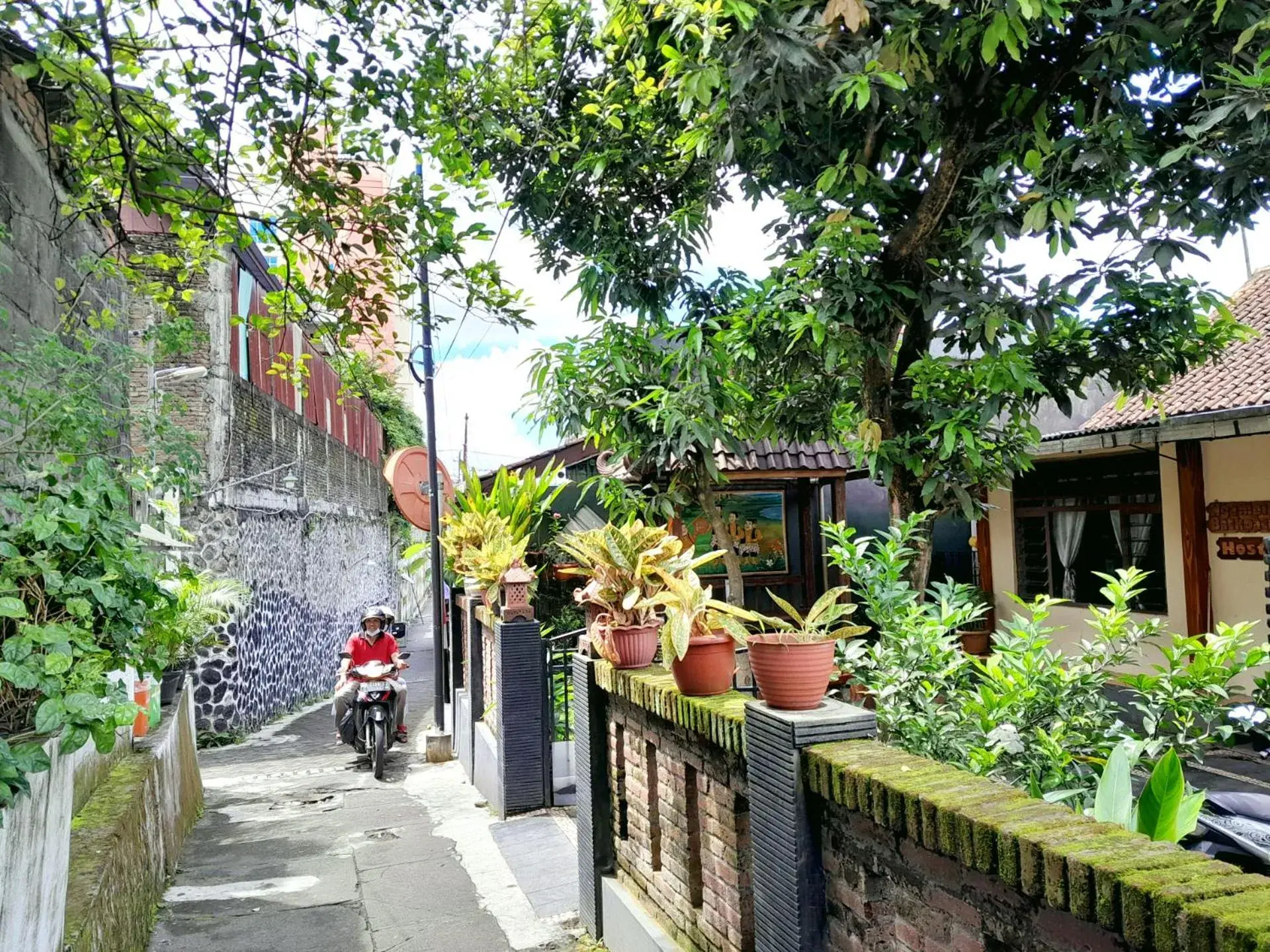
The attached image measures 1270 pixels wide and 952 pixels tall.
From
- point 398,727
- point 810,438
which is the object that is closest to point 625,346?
point 810,438

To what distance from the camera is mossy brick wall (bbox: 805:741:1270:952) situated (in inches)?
60.9

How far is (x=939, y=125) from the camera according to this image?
4973 millimetres

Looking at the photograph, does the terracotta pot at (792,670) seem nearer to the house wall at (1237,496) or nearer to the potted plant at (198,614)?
the potted plant at (198,614)

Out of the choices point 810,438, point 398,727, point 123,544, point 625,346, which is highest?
point 625,346

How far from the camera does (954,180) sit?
15.8ft

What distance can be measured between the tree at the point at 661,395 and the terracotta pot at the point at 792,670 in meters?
2.91

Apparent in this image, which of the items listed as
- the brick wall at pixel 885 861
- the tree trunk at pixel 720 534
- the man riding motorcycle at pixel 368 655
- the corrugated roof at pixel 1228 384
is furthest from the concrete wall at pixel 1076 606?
the man riding motorcycle at pixel 368 655

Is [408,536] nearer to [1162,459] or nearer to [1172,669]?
[1162,459]

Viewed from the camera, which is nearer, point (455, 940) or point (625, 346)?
point (455, 940)

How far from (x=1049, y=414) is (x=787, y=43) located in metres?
10.6

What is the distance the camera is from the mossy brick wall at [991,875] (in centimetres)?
155

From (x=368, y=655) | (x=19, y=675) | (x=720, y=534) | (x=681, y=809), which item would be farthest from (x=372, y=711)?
(x=19, y=675)

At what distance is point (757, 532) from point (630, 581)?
269 inches

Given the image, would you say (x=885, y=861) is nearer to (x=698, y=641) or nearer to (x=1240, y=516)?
(x=698, y=641)
